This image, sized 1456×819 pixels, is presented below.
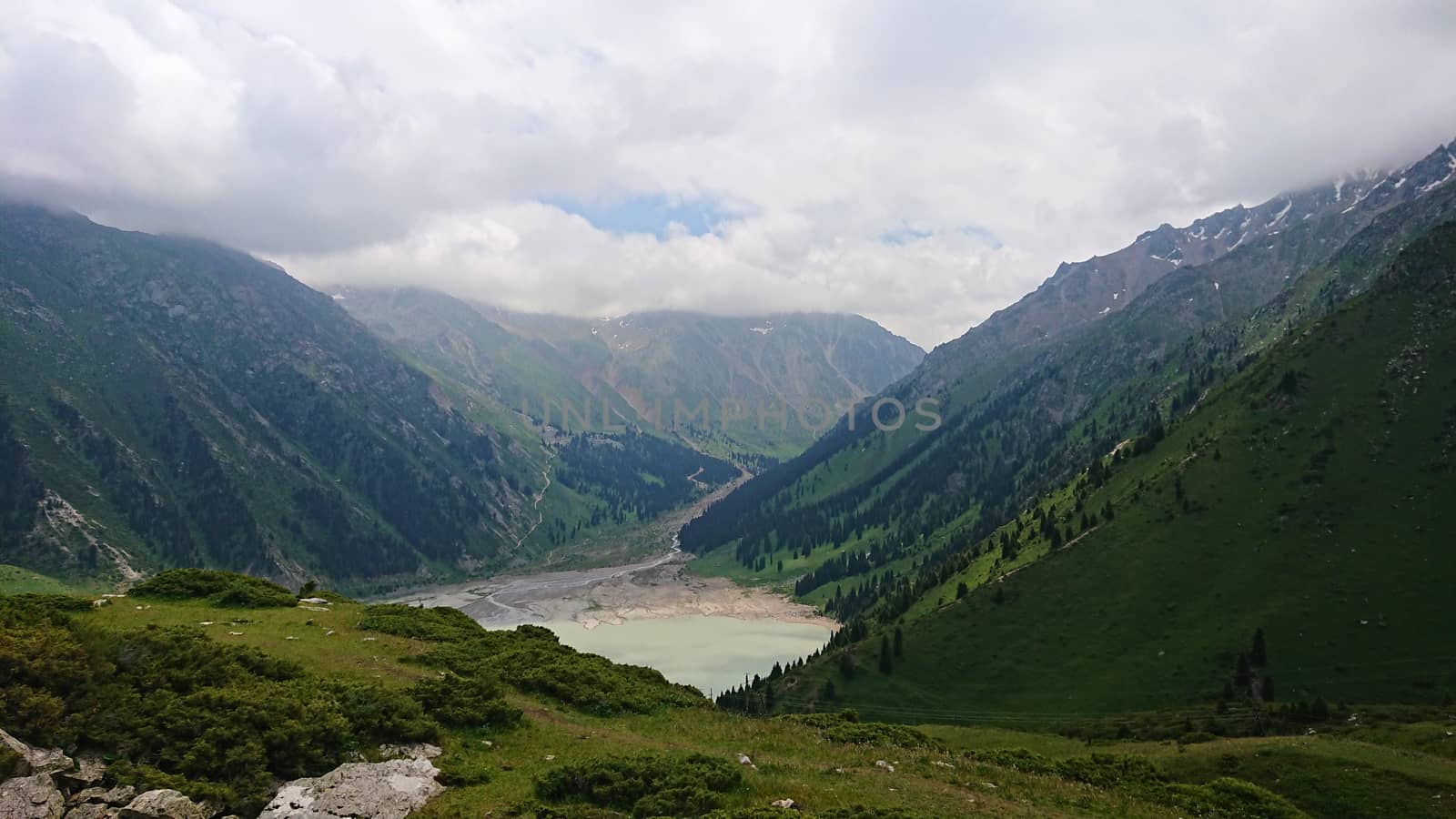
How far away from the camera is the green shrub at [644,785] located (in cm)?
2305

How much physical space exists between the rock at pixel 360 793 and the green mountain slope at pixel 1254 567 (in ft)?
333

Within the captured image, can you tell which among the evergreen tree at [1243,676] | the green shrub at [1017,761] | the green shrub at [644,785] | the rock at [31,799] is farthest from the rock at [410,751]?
the evergreen tree at [1243,676]

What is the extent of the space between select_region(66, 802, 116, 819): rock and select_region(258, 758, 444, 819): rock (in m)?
3.55

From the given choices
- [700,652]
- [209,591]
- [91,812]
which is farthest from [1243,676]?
[91,812]

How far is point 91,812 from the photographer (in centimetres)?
1966

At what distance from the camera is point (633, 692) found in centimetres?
4022

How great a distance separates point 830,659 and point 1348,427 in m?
108

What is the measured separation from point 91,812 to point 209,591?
3063 cm

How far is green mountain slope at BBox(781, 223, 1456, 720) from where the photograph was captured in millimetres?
104438

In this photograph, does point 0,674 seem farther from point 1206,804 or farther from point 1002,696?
point 1002,696

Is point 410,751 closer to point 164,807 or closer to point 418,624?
point 164,807

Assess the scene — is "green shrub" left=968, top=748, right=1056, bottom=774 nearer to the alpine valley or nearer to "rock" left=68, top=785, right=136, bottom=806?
the alpine valley

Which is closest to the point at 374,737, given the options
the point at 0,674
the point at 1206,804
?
the point at 0,674

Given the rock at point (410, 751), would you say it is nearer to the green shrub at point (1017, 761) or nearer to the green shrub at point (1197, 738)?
the green shrub at point (1017, 761)
